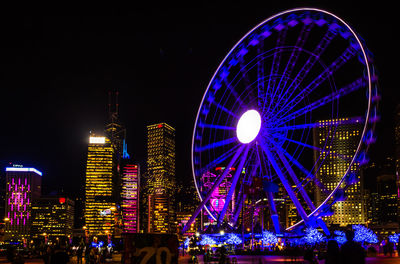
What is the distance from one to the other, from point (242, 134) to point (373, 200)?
493ft

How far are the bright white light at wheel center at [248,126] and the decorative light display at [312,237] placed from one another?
9.44 metres

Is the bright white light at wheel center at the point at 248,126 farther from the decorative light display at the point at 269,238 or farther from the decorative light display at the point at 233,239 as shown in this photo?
the decorative light display at the point at 233,239

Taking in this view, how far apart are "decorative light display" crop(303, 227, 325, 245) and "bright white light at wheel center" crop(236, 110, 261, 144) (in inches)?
372

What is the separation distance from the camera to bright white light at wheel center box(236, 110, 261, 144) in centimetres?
4222

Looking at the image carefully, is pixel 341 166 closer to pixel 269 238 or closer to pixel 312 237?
pixel 269 238

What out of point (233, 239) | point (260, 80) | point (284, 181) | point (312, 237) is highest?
point (260, 80)

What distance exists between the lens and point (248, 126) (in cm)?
4391

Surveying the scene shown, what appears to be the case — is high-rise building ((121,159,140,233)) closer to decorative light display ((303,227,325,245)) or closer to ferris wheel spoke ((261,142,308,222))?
decorative light display ((303,227,325,245))

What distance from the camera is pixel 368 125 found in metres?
34.4

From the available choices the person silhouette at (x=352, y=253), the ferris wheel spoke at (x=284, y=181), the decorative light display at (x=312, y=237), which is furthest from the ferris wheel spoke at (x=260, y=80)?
the person silhouette at (x=352, y=253)

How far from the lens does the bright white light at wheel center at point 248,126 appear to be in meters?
42.2

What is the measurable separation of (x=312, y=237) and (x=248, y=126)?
1175 cm

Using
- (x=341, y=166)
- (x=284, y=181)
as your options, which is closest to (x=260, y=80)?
(x=284, y=181)

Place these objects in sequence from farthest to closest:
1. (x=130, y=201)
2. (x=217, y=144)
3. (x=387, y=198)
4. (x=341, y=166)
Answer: (x=130, y=201) → (x=387, y=198) → (x=341, y=166) → (x=217, y=144)
